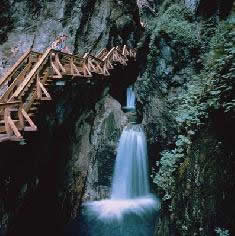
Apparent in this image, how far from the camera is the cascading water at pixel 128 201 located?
1425 centimetres

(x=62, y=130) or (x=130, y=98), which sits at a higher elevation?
(x=130, y=98)

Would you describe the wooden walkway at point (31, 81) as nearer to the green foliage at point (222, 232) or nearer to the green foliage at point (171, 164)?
the green foliage at point (171, 164)

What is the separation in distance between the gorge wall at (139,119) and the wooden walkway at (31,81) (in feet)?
3.61

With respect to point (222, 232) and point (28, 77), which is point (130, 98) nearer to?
point (28, 77)

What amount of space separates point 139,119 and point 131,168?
3.45 meters

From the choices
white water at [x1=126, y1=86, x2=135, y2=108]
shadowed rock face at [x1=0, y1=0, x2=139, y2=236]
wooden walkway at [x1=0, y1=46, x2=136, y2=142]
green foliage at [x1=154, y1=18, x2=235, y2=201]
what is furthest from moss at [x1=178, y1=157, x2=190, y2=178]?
white water at [x1=126, y1=86, x2=135, y2=108]

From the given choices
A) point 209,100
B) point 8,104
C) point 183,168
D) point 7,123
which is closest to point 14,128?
point 7,123

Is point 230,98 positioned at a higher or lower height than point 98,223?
higher

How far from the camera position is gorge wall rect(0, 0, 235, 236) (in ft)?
22.2

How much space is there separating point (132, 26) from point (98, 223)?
53.0ft

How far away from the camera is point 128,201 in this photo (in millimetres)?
17156

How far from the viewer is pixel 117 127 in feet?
61.9

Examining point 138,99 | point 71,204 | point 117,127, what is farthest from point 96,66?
point 71,204

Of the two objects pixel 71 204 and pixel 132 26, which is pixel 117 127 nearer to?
pixel 71 204
